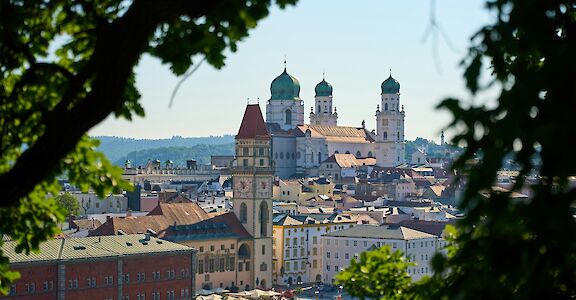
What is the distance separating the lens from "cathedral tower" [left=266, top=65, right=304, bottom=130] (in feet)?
400

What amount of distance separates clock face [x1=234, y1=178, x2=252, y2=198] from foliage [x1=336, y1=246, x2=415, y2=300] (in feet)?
208

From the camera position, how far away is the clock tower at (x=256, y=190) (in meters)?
69.0

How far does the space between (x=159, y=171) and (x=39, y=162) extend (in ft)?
412

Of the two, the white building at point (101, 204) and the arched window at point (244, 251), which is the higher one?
the white building at point (101, 204)

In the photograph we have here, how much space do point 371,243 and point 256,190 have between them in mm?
6995

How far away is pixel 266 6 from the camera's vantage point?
5375 mm

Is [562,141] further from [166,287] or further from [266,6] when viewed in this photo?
[166,287]

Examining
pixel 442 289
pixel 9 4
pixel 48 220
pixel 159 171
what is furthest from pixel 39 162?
pixel 159 171

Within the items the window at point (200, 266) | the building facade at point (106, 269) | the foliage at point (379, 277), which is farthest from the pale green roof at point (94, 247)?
the foliage at point (379, 277)

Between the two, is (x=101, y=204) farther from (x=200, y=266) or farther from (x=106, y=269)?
(x=106, y=269)

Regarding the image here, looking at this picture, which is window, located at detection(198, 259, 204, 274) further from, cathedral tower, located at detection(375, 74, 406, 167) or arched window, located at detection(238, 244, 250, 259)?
cathedral tower, located at detection(375, 74, 406, 167)

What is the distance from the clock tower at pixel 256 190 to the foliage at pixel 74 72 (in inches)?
2466

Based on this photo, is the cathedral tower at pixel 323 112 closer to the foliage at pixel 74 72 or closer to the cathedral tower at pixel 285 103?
the cathedral tower at pixel 285 103

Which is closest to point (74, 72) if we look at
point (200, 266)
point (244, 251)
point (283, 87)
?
point (200, 266)
